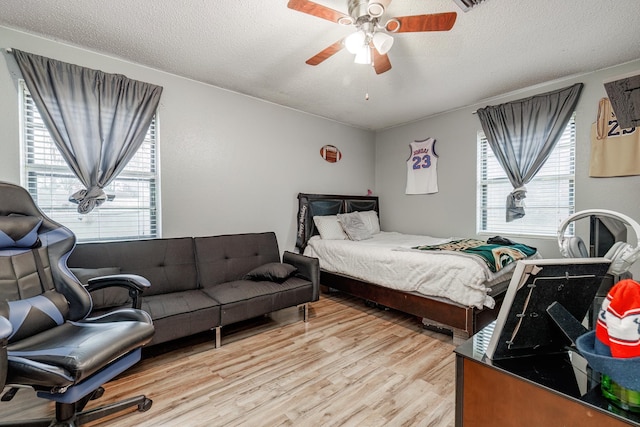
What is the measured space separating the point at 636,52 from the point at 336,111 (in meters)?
3.05

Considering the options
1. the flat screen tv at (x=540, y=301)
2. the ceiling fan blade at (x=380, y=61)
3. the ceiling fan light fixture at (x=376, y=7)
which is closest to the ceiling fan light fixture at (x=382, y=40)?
the ceiling fan light fixture at (x=376, y=7)

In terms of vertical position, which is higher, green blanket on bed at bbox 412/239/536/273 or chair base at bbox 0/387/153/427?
green blanket on bed at bbox 412/239/536/273

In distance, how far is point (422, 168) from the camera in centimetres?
449

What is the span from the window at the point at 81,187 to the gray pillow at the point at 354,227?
2325 mm

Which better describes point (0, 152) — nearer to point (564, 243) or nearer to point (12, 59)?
point (12, 59)

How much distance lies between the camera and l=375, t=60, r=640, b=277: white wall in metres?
2.93

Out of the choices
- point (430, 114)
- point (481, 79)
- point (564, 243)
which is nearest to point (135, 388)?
A: point (564, 243)

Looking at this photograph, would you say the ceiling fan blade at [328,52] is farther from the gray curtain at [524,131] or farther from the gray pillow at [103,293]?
the gray curtain at [524,131]

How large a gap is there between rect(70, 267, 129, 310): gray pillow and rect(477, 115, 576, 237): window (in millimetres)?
4060

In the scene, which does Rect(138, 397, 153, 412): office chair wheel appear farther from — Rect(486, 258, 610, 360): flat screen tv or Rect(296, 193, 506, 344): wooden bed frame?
Rect(296, 193, 506, 344): wooden bed frame

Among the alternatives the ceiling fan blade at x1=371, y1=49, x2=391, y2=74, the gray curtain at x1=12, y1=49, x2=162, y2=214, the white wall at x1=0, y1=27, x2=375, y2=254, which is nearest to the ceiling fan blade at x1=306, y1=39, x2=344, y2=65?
the ceiling fan blade at x1=371, y1=49, x2=391, y2=74

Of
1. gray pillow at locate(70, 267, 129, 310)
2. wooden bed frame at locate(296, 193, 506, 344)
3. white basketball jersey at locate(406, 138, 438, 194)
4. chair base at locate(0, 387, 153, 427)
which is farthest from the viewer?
white basketball jersey at locate(406, 138, 438, 194)

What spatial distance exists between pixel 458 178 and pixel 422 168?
586 millimetres

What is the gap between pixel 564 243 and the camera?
4.11 ft
